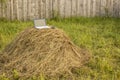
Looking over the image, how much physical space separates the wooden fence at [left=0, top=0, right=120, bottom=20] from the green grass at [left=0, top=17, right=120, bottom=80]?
320 mm

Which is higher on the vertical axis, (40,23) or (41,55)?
(40,23)

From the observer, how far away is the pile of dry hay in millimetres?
6094

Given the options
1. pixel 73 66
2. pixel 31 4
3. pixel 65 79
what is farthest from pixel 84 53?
pixel 31 4

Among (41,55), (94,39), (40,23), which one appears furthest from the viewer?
(94,39)

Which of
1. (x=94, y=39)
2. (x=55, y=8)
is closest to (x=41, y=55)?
(x=94, y=39)

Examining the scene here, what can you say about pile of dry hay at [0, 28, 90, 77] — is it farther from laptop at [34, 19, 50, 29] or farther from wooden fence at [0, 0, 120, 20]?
wooden fence at [0, 0, 120, 20]

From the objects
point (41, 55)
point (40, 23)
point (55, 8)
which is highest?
point (55, 8)

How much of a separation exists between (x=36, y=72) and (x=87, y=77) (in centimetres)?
80

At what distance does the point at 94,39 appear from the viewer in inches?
326

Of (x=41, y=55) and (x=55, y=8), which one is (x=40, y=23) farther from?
(x=55, y=8)

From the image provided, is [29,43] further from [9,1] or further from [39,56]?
[9,1]

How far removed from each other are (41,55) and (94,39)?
2.29m

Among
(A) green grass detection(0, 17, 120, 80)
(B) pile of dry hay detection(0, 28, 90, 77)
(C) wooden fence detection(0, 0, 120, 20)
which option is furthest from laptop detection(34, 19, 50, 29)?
(C) wooden fence detection(0, 0, 120, 20)

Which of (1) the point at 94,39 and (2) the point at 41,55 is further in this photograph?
(1) the point at 94,39
